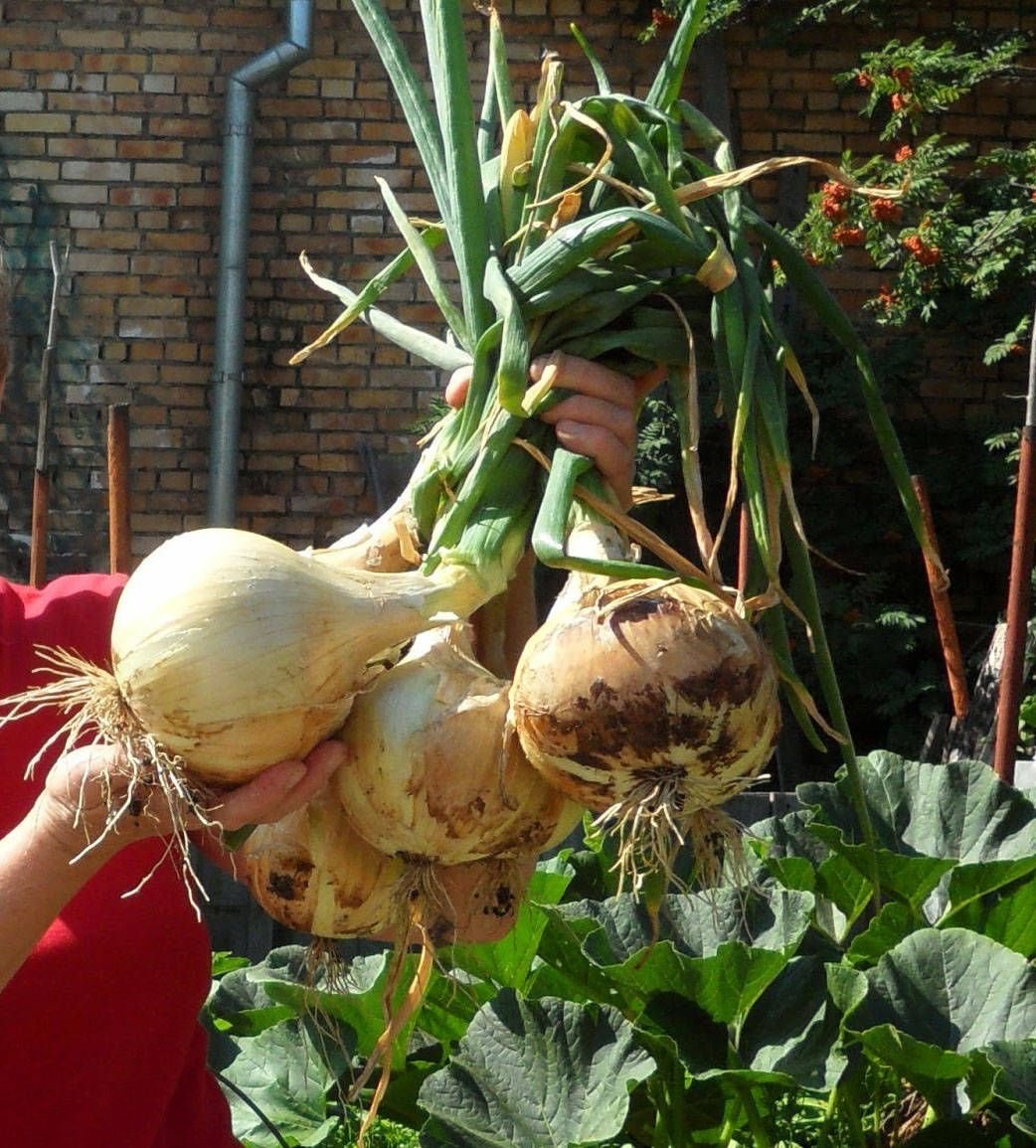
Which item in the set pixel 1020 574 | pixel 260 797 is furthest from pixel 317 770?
pixel 1020 574

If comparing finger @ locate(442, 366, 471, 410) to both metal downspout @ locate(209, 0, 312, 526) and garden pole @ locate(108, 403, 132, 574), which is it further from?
metal downspout @ locate(209, 0, 312, 526)

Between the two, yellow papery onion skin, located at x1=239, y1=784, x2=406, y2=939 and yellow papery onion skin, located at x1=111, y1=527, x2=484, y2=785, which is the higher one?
yellow papery onion skin, located at x1=111, y1=527, x2=484, y2=785

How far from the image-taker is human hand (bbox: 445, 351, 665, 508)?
1.08 m

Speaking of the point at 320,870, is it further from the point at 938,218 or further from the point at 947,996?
the point at 938,218

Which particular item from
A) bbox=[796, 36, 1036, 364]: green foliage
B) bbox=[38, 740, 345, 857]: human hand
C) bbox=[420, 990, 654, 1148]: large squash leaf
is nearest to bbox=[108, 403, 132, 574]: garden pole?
bbox=[420, 990, 654, 1148]: large squash leaf

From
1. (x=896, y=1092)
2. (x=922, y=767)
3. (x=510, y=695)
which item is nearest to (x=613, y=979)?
(x=896, y=1092)

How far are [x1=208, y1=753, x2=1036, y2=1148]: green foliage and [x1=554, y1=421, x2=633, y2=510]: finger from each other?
835 millimetres

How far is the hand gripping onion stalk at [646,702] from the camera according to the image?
37.7 inches

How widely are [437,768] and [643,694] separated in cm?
15

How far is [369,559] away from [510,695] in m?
0.19

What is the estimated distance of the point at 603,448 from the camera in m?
1.09

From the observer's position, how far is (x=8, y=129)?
4820 millimetres

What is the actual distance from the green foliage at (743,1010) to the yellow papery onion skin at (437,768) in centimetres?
77

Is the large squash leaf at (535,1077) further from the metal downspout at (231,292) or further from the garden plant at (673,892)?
the metal downspout at (231,292)
